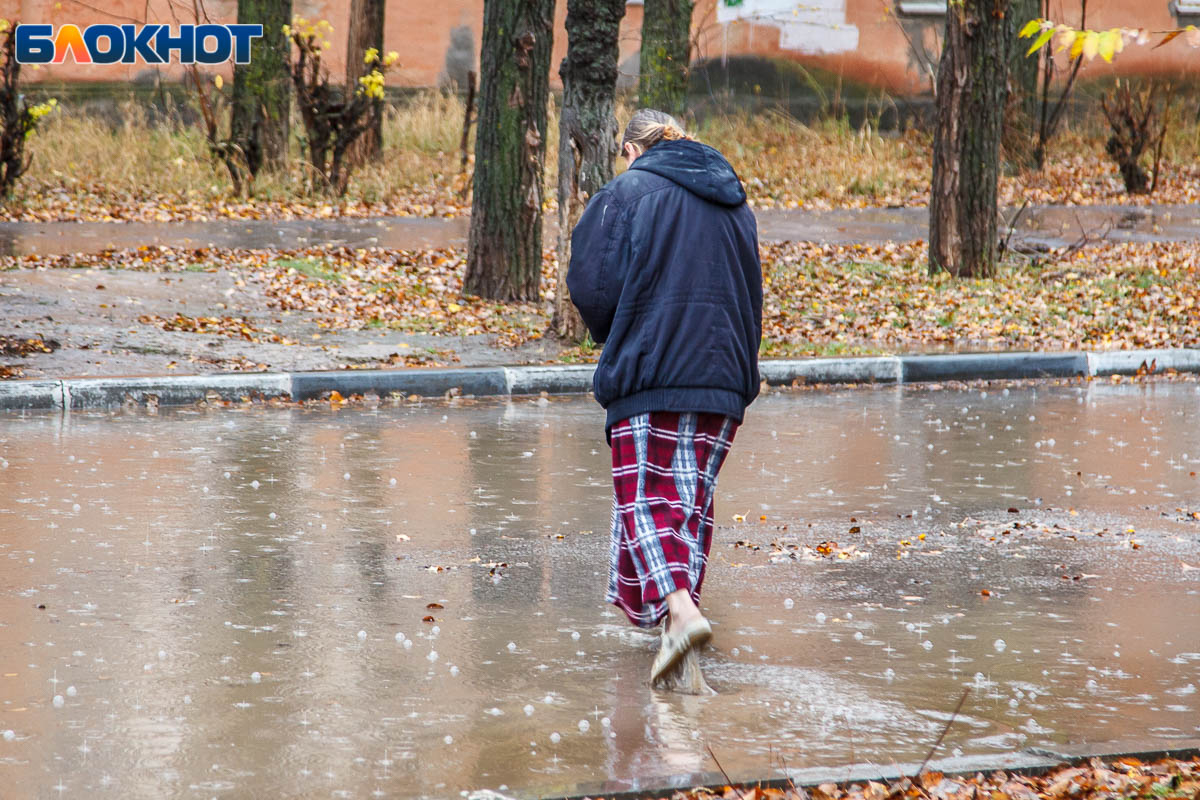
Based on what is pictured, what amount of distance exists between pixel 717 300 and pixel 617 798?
166 cm

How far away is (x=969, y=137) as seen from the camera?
14641 mm

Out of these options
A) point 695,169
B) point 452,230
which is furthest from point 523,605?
point 452,230

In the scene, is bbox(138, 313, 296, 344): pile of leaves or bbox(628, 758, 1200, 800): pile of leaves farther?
bbox(138, 313, 296, 344): pile of leaves

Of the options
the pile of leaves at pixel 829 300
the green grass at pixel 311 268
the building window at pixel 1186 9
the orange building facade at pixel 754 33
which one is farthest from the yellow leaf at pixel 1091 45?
the building window at pixel 1186 9

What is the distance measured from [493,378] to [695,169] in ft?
20.0

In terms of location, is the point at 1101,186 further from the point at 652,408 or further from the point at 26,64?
the point at 652,408

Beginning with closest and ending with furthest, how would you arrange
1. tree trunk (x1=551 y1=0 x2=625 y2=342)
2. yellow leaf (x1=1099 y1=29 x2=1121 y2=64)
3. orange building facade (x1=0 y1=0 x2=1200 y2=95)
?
1. yellow leaf (x1=1099 y1=29 x2=1121 y2=64)
2. tree trunk (x1=551 y1=0 x2=625 y2=342)
3. orange building facade (x1=0 y1=0 x2=1200 y2=95)

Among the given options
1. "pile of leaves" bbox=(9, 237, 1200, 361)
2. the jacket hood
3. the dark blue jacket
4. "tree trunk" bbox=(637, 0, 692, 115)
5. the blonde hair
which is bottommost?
"pile of leaves" bbox=(9, 237, 1200, 361)

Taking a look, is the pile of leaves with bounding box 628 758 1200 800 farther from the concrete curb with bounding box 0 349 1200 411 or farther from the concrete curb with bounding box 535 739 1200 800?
the concrete curb with bounding box 0 349 1200 411

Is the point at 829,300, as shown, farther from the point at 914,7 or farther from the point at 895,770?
the point at 914,7

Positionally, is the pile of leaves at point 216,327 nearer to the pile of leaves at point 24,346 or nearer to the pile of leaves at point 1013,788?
the pile of leaves at point 24,346

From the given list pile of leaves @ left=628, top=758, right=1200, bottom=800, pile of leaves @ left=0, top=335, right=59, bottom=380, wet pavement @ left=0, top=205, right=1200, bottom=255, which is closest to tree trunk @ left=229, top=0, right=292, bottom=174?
wet pavement @ left=0, top=205, right=1200, bottom=255

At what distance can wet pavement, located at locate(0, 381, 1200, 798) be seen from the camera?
4.12 meters

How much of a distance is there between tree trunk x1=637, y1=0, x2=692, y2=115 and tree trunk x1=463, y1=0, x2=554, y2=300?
1.73m
